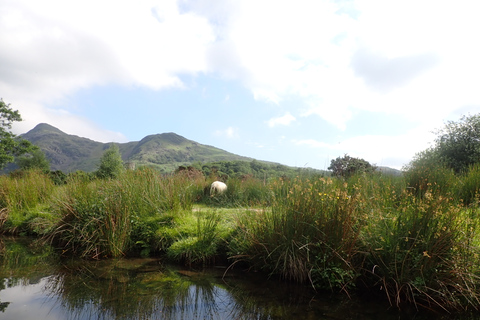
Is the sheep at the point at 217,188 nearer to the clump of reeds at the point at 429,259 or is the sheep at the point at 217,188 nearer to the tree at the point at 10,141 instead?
the clump of reeds at the point at 429,259

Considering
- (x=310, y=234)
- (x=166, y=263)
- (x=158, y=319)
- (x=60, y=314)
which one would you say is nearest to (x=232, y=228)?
(x=166, y=263)

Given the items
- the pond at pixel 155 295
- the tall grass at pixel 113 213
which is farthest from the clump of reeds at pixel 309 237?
the tall grass at pixel 113 213

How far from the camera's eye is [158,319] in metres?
3.34

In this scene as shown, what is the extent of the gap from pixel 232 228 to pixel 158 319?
2523 millimetres

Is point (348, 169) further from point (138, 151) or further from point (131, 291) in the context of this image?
point (138, 151)

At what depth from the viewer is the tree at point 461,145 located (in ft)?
43.2

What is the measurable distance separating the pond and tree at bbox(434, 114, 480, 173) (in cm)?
1206

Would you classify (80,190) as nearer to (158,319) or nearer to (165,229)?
(165,229)

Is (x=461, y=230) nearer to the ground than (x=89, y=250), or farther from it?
farther from it

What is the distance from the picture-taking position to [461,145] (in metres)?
13.5

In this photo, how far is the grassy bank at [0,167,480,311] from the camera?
3.79 meters

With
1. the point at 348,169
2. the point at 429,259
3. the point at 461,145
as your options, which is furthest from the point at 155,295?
the point at 461,145

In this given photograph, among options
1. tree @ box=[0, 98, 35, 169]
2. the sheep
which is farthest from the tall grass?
tree @ box=[0, 98, 35, 169]

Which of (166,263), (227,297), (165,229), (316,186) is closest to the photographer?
(227,297)
